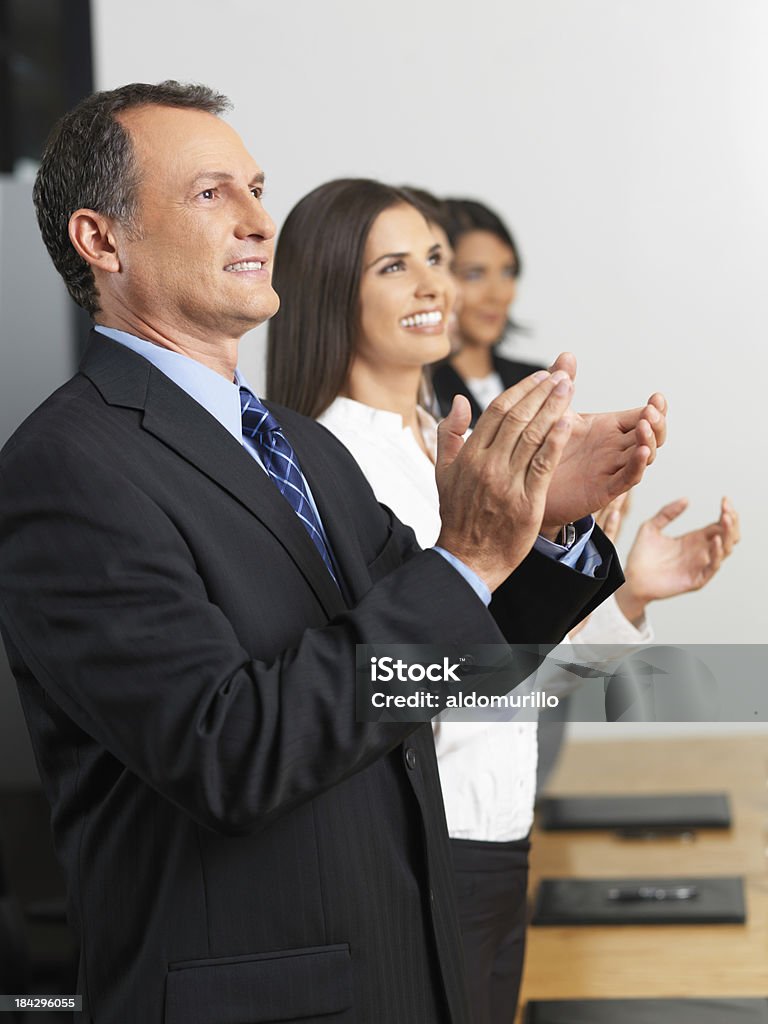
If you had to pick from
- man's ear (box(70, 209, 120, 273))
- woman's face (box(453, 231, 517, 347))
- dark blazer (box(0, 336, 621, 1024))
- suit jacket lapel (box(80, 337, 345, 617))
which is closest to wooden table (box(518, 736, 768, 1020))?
dark blazer (box(0, 336, 621, 1024))

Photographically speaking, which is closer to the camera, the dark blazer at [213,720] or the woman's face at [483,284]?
the dark blazer at [213,720]

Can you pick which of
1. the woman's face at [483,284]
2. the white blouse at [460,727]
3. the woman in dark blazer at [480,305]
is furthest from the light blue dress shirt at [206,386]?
the woman's face at [483,284]

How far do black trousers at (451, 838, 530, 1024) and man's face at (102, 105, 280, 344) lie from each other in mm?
705

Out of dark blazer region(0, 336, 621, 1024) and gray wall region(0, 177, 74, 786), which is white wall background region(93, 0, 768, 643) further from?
dark blazer region(0, 336, 621, 1024)

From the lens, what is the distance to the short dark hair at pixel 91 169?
1.10 m

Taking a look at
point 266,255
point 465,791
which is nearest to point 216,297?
point 266,255

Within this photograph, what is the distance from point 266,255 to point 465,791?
2.24 ft

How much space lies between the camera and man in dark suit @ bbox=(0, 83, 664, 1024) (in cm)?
87

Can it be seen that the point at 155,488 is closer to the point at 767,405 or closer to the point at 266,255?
the point at 266,255

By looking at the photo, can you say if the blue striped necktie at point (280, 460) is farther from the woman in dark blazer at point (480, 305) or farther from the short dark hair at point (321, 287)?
the woman in dark blazer at point (480, 305)

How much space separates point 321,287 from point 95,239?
1.72 ft

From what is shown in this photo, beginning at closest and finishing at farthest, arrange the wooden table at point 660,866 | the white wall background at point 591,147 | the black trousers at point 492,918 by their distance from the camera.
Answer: the black trousers at point 492,918
the wooden table at point 660,866
the white wall background at point 591,147

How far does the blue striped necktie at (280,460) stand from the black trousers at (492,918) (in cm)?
53

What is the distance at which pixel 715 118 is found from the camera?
190cm
